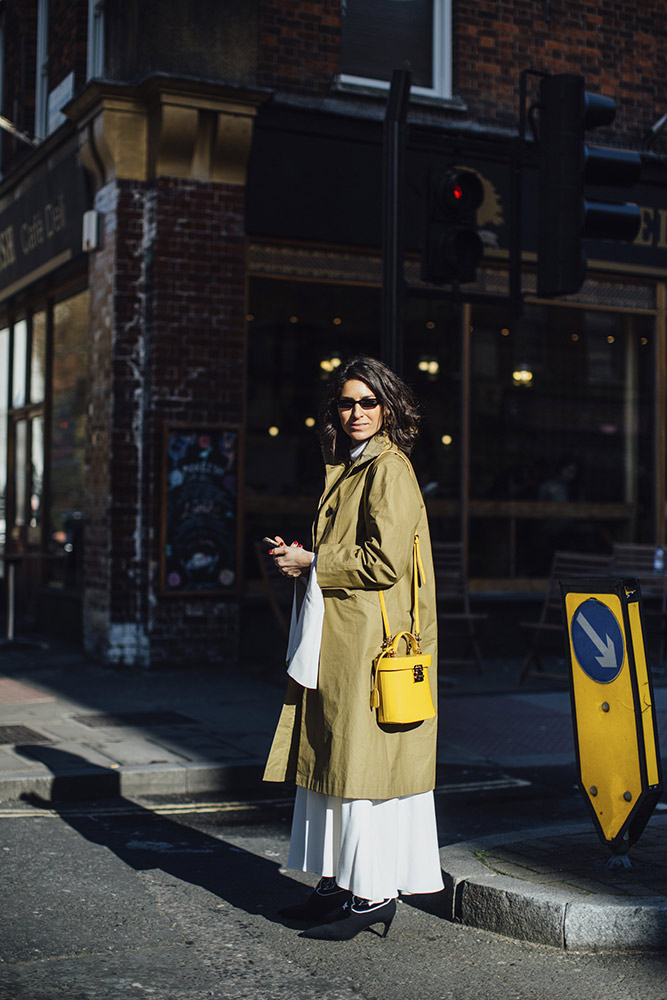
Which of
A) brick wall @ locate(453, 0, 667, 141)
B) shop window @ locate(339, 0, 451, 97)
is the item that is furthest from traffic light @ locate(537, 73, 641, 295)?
brick wall @ locate(453, 0, 667, 141)

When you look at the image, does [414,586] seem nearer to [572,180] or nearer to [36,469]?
[572,180]

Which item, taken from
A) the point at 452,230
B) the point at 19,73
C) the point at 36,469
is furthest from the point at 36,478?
the point at 452,230

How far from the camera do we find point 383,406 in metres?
4.21

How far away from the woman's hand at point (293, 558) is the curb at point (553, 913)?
1.34m

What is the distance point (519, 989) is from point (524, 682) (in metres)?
6.68

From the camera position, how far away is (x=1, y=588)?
49.7 feet

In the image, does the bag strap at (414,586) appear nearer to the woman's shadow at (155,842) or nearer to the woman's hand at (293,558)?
the woman's hand at (293,558)

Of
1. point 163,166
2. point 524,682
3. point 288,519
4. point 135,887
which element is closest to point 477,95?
point 163,166

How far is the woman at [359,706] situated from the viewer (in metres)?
3.95

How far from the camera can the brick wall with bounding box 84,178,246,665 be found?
10523 mm

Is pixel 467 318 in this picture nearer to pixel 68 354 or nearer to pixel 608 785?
pixel 68 354

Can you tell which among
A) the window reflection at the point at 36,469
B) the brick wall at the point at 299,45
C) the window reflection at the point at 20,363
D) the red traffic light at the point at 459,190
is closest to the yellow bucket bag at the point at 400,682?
the red traffic light at the point at 459,190

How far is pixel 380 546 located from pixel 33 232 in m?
10.1

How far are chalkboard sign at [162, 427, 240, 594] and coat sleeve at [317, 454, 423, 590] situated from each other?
6617mm
